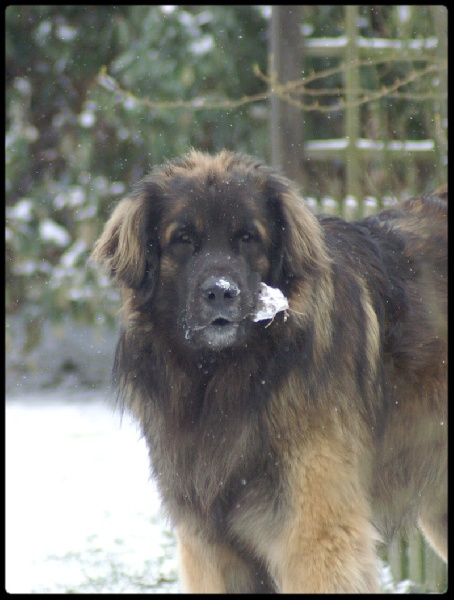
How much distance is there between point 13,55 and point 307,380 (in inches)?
393

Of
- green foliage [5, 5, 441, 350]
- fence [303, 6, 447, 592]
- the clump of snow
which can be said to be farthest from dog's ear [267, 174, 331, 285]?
green foliage [5, 5, 441, 350]

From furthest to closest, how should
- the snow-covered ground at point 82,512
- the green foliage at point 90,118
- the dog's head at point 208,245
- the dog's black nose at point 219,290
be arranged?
1. the green foliage at point 90,118
2. the snow-covered ground at point 82,512
3. the dog's head at point 208,245
4. the dog's black nose at point 219,290

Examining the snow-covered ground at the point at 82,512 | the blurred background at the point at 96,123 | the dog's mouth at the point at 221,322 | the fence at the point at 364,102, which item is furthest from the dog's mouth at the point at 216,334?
the blurred background at the point at 96,123

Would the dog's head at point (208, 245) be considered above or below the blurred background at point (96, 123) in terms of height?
below

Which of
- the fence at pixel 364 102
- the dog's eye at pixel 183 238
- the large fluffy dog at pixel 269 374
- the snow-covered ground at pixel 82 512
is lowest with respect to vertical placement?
the snow-covered ground at pixel 82 512

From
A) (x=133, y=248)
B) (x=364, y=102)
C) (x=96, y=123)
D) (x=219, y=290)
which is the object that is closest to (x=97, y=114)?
(x=96, y=123)

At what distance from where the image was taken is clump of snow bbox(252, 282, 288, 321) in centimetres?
331

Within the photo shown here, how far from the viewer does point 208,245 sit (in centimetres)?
332

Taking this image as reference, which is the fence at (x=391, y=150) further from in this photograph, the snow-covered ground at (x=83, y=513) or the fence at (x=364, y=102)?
the snow-covered ground at (x=83, y=513)

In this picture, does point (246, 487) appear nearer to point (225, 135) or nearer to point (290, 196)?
point (290, 196)

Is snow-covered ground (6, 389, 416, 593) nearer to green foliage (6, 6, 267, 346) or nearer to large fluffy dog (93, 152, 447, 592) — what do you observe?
large fluffy dog (93, 152, 447, 592)

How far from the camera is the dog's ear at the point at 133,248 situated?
3488mm

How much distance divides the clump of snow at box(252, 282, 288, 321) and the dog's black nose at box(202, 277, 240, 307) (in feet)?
0.57

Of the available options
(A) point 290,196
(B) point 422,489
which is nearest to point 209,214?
(A) point 290,196
